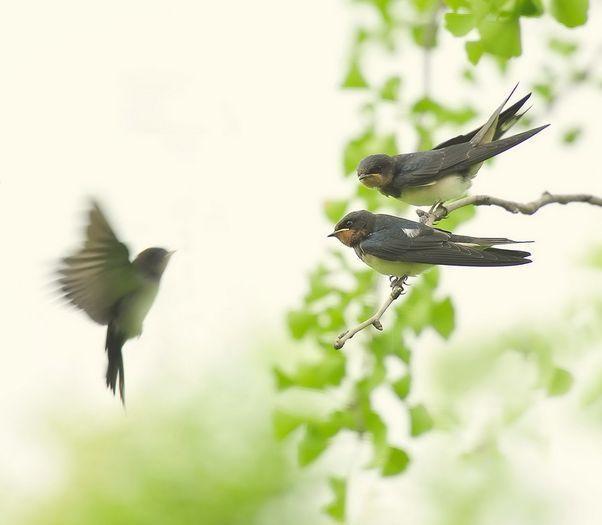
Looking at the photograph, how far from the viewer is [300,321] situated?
468 cm

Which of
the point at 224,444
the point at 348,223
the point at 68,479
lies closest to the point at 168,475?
the point at 224,444

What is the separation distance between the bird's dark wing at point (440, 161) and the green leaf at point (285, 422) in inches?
55.2

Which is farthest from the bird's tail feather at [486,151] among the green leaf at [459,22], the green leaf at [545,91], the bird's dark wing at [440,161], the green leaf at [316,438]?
the green leaf at [545,91]

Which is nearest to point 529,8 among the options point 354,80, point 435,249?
point 435,249

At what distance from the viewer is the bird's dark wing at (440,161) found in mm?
3459

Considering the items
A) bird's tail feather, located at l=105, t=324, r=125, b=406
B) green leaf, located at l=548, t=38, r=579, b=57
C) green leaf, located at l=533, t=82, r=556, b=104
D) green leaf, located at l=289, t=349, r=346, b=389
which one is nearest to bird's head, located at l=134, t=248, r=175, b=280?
bird's tail feather, located at l=105, t=324, r=125, b=406

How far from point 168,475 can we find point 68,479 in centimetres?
154

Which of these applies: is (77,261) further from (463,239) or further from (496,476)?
(496,476)

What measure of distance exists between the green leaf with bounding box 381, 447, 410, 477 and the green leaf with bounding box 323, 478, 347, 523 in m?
0.21

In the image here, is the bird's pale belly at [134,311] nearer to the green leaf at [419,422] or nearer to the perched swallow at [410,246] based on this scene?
the perched swallow at [410,246]

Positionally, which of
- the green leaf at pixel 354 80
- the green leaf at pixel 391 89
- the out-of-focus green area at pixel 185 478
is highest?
the green leaf at pixel 354 80

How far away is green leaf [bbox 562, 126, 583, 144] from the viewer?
6254 millimetres

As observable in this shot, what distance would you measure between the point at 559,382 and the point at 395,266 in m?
1.03

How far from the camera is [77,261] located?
3020mm
